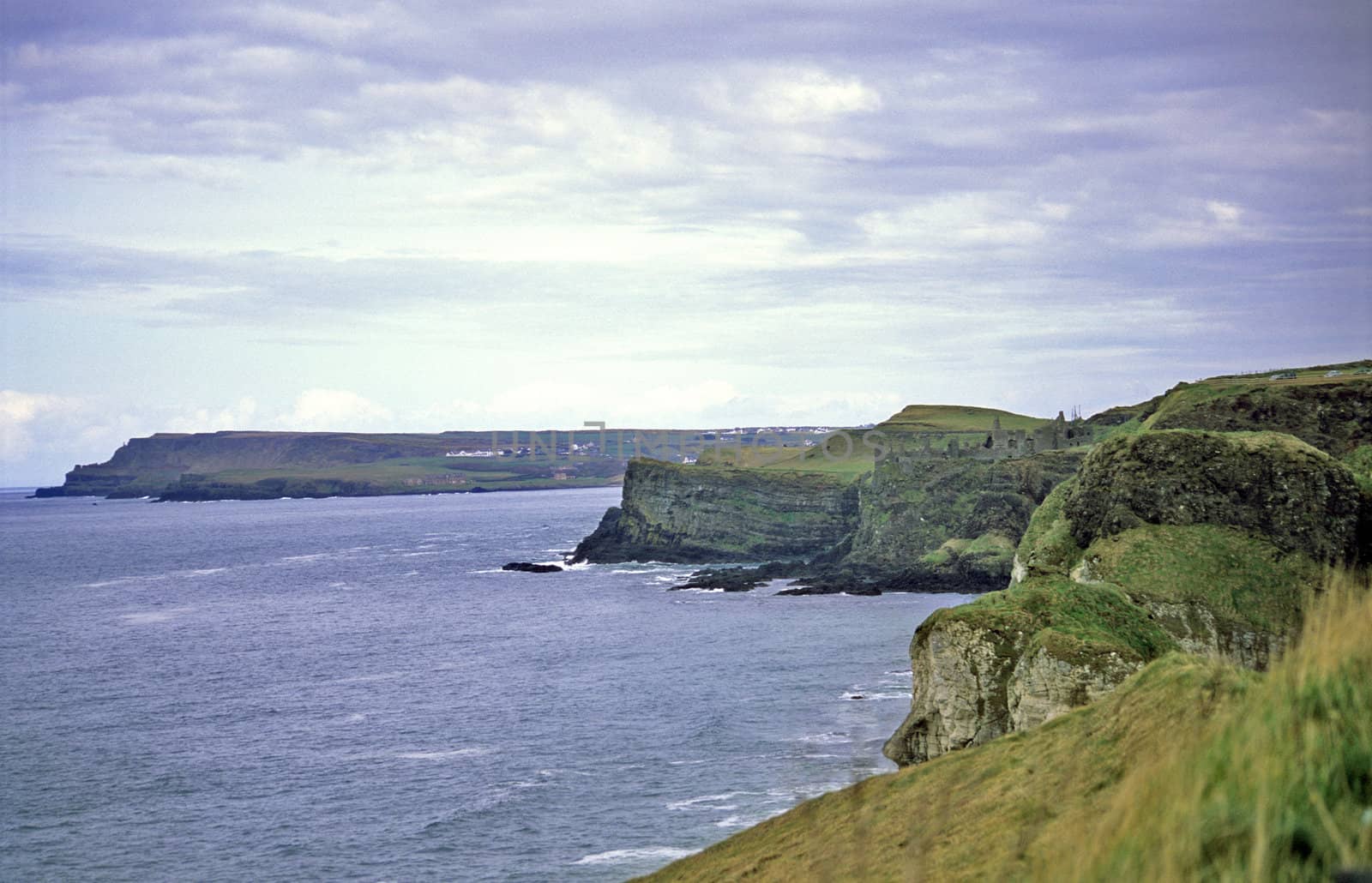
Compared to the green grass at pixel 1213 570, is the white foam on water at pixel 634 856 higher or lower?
lower

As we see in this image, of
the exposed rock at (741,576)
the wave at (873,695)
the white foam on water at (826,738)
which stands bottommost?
the wave at (873,695)

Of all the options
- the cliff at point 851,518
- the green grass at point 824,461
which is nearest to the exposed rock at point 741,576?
the cliff at point 851,518

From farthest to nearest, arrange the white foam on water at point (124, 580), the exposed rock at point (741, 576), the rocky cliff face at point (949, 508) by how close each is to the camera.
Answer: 1. the white foam on water at point (124, 580)
2. the rocky cliff face at point (949, 508)
3. the exposed rock at point (741, 576)

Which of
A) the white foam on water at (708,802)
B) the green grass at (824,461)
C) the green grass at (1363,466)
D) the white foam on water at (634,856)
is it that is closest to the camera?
the white foam on water at (634,856)

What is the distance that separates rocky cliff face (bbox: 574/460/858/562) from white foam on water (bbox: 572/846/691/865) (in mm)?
106033

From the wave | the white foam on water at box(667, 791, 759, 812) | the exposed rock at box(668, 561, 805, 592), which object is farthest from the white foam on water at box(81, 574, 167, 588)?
the white foam on water at box(667, 791, 759, 812)

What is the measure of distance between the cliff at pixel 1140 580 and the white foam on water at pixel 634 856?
7833 millimetres

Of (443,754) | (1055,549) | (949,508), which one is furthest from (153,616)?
(1055,549)

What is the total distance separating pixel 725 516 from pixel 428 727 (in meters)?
91.9

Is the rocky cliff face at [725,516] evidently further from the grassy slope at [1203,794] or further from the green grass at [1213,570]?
the grassy slope at [1203,794]

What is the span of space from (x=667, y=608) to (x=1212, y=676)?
3387 inches

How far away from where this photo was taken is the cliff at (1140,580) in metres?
34.6

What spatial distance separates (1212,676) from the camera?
643 inches

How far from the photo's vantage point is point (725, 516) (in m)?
150
